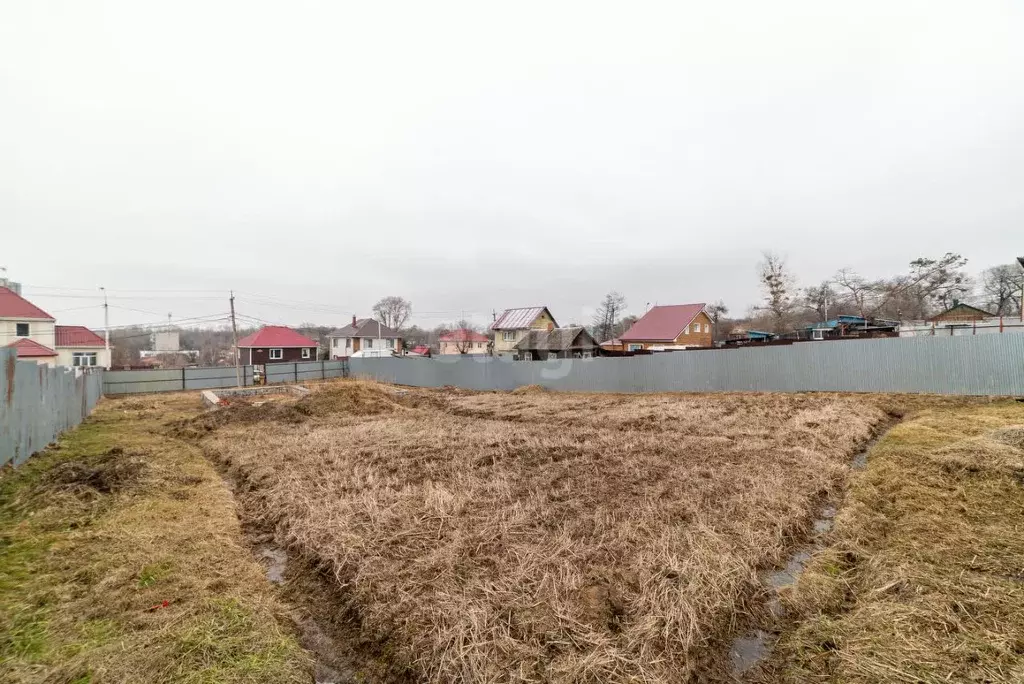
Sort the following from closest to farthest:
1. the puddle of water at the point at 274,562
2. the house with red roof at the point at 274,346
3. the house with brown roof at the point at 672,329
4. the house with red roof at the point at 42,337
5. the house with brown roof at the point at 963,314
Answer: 1. the puddle of water at the point at 274,562
2. the house with red roof at the point at 42,337
3. the house with brown roof at the point at 963,314
4. the house with brown roof at the point at 672,329
5. the house with red roof at the point at 274,346

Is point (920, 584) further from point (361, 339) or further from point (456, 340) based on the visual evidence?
point (456, 340)

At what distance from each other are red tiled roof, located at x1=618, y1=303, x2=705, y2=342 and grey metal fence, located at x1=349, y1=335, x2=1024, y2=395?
1503 cm

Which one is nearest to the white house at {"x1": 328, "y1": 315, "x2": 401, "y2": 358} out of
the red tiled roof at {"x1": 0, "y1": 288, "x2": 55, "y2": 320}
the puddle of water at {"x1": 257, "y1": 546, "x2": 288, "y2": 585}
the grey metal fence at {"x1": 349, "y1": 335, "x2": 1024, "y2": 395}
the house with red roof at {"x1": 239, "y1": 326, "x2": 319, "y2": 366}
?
the house with red roof at {"x1": 239, "y1": 326, "x2": 319, "y2": 366}

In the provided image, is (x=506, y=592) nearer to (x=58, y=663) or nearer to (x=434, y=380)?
(x=58, y=663)

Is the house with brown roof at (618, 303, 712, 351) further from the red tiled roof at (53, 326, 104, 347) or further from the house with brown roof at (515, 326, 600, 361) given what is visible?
the red tiled roof at (53, 326, 104, 347)

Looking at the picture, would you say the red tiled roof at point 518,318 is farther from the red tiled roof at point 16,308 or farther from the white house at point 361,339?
the red tiled roof at point 16,308

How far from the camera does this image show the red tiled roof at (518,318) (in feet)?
134

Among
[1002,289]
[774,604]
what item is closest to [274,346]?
[774,604]

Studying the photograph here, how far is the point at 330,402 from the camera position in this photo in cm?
1383

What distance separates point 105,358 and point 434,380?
25.5 meters

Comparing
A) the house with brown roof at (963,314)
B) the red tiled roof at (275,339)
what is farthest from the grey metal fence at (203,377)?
the house with brown roof at (963,314)

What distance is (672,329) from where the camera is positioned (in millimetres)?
32750

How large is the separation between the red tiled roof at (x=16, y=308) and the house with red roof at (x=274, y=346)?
1196cm

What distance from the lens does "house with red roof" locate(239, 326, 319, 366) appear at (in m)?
36.7
